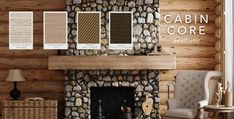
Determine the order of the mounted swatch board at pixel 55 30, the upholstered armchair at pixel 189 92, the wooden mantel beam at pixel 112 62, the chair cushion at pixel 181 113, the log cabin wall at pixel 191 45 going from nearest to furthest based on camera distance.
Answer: the chair cushion at pixel 181 113 → the upholstered armchair at pixel 189 92 → the wooden mantel beam at pixel 112 62 → the mounted swatch board at pixel 55 30 → the log cabin wall at pixel 191 45

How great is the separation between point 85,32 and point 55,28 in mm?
602

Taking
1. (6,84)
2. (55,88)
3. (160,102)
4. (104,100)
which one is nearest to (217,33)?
(160,102)

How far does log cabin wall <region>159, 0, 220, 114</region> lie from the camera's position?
9.56 metres

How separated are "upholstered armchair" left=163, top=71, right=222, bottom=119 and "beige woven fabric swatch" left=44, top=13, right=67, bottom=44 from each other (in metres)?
2.35

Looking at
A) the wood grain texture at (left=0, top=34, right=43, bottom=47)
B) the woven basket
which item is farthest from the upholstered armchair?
the wood grain texture at (left=0, top=34, right=43, bottom=47)

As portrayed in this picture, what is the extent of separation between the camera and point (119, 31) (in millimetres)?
9406

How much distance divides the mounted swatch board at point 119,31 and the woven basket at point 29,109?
62.4 inches

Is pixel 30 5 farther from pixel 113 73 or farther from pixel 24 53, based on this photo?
pixel 113 73

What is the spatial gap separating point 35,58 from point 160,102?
2.58 meters

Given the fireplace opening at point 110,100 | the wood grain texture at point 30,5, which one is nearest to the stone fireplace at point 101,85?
the fireplace opening at point 110,100

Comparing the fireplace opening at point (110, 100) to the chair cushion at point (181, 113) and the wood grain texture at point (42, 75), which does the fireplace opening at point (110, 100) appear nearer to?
the wood grain texture at point (42, 75)

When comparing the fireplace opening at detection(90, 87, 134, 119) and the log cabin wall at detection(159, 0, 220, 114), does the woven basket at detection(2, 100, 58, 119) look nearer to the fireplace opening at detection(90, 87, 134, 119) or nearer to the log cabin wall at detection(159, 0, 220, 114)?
the fireplace opening at detection(90, 87, 134, 119)

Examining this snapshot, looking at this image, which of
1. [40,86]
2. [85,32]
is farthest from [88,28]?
[40,86]

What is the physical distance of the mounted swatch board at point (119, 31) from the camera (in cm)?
934
